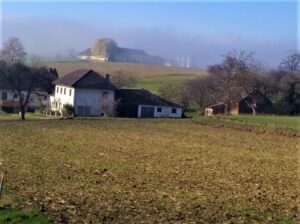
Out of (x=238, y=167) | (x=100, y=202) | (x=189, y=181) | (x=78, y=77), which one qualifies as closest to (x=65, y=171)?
(x=189, y=181)

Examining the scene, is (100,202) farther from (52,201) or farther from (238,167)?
(238,167)

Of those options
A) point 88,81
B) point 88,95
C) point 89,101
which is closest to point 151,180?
point 89,101

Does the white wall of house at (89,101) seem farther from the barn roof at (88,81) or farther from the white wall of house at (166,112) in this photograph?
the white wall of house at (166,112)

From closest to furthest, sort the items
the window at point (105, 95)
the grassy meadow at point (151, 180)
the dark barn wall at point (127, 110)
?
the grassy meadow at point (151, 180)
the dark barn wall at point (127, 110)
the window at point (105, 95)

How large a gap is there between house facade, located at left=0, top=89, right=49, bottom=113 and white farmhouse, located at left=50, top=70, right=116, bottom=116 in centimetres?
524

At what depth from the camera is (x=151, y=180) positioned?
18.5 m

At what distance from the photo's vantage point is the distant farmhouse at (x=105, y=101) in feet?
244

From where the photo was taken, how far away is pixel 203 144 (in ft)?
110

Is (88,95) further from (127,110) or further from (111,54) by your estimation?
(111,54)

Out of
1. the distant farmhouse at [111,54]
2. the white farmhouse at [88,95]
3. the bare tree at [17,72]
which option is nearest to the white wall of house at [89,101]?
the white farmhouse at [88,95]

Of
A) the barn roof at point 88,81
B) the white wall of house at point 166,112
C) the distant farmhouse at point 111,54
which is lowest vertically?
the white wall of house at point 166,112

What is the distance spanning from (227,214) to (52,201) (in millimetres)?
4411

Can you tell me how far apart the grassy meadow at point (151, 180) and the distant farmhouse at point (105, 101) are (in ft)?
134

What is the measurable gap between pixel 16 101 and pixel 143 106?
1898 centimetres
